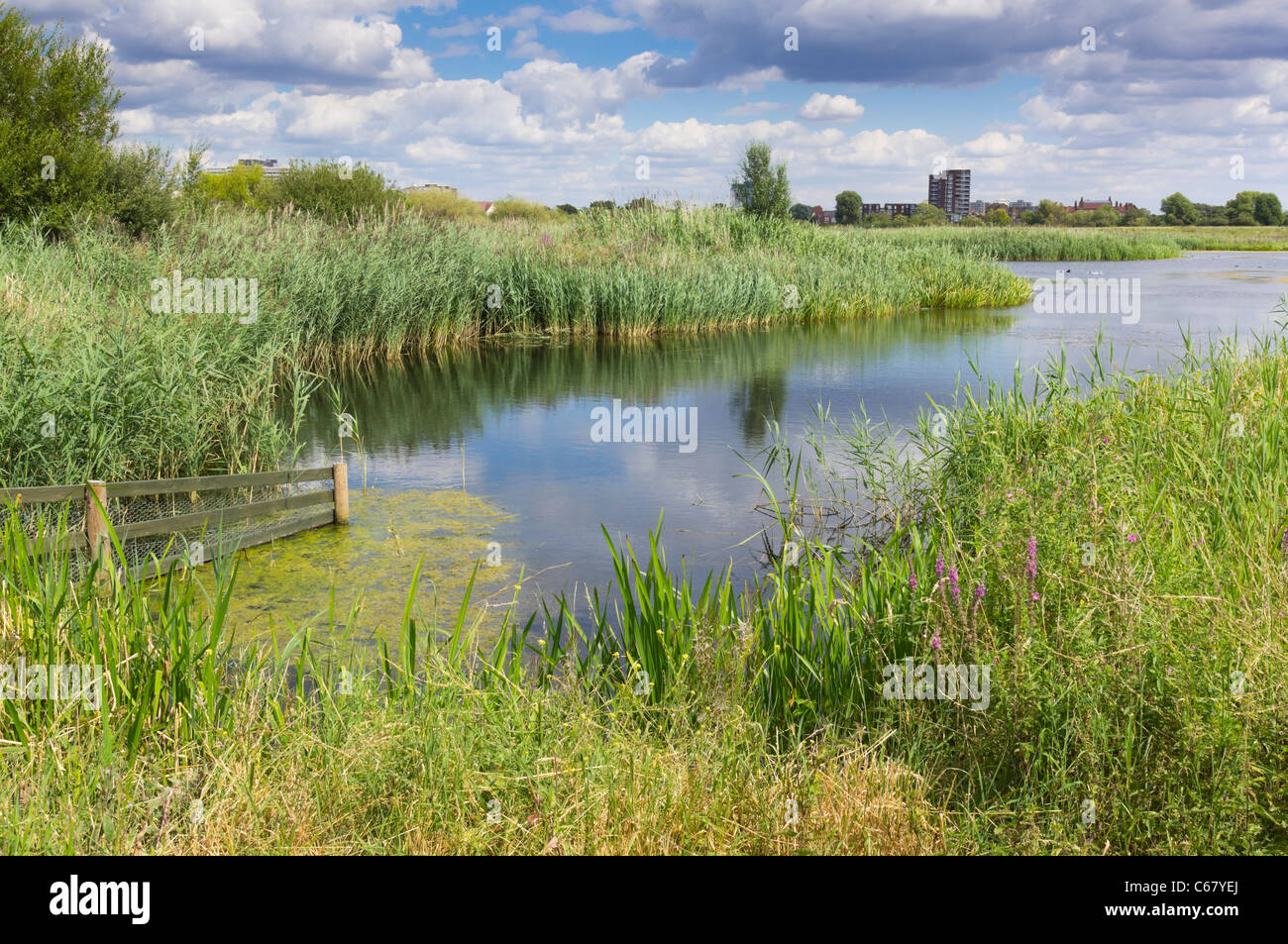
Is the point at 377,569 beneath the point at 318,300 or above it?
beneath

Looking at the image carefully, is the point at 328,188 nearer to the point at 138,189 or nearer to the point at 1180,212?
the point at 138,189

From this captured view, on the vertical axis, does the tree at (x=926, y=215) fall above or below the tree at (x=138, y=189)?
above

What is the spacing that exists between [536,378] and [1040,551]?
11.5 m

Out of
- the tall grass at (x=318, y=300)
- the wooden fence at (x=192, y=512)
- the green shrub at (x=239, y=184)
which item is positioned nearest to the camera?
the wooden fence at (x=192, y=512)

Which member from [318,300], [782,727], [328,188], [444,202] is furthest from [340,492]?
[444,202]

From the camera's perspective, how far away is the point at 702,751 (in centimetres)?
323

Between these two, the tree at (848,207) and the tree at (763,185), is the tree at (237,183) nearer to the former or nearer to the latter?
the tree at (763,185)

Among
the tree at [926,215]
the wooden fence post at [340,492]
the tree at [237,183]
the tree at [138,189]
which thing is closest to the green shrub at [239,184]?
the tree at [237,183]

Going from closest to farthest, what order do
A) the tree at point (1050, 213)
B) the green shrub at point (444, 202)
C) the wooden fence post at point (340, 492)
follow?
the wooden fence post at point (340, 492) < the green shrub at point (444, 202) < the tree at point (1050, 213)

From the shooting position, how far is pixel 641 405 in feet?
41.0

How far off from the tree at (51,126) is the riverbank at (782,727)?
14.6m

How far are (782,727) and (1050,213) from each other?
81.7 m

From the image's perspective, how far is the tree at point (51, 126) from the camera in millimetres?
15828
